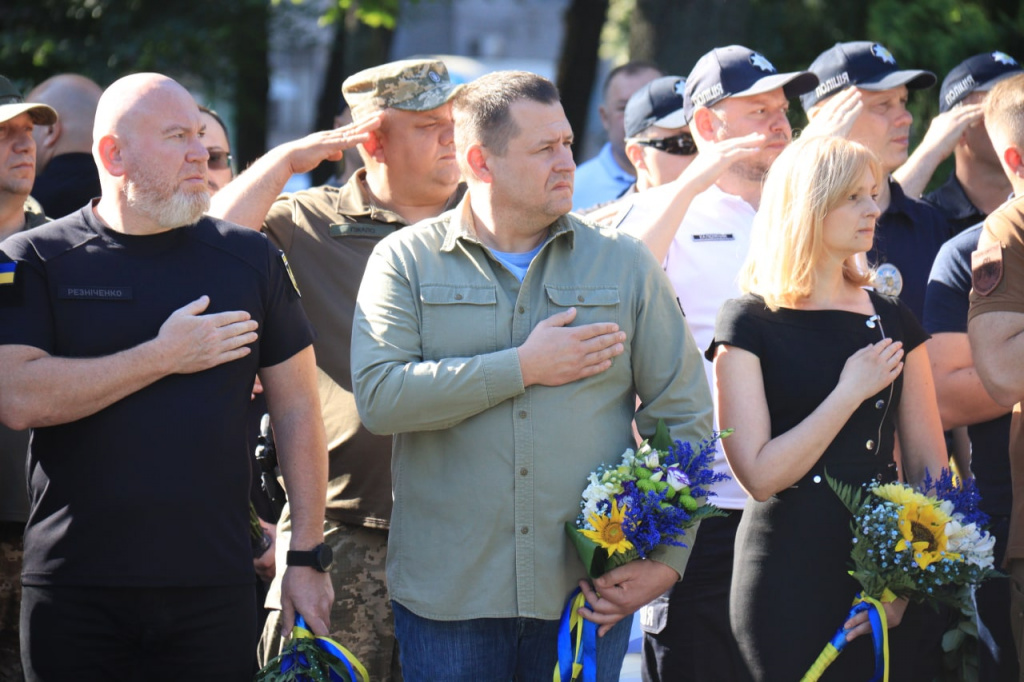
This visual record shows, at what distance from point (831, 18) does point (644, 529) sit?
8963mm

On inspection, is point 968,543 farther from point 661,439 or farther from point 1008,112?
point 1008,112

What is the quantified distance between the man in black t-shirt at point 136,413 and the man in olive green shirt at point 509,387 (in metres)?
0.44

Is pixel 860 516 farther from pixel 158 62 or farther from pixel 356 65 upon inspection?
pixel 356 65

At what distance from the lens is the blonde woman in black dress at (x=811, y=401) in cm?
372

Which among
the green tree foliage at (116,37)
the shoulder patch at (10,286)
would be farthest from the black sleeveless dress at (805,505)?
the green tree foliage at (116,37)

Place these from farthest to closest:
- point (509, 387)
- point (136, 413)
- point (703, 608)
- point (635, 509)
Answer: point (703, 608) < point (136, 413) < point (509, 387) < point (635, 509)

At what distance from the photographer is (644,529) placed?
11.0 feet

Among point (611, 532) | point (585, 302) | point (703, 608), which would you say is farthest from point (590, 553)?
point (703, 608)

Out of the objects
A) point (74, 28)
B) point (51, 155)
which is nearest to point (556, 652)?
point (51, 155)

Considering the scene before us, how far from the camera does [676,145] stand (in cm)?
598

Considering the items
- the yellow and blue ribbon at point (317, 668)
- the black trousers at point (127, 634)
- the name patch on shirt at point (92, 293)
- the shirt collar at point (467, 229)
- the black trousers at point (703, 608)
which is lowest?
the black trousers at point (703, 608)

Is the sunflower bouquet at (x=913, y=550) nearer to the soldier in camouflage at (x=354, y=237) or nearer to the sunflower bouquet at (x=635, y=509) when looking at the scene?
the sunflower bouquet at (x=635, y=509)

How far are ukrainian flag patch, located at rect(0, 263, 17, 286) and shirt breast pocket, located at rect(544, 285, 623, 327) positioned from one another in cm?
151

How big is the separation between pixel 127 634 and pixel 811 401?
212cm
